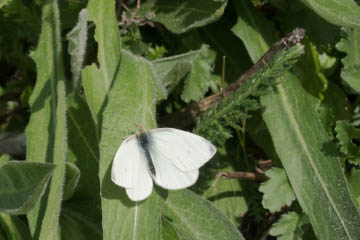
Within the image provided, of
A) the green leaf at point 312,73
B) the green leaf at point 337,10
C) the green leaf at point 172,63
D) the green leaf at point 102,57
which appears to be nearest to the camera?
the green leaf at point 102,57

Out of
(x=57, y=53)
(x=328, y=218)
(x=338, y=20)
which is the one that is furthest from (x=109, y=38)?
(x=328, y=218)

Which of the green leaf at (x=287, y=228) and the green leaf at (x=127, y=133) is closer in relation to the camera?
the green leaf at (x=127, y=133)

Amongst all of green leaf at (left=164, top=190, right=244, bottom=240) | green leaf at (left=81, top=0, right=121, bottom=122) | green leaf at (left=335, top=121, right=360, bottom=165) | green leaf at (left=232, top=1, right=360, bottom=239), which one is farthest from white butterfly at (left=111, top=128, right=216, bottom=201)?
green leaf at (left=335, top=121, right=360, bottom=165)

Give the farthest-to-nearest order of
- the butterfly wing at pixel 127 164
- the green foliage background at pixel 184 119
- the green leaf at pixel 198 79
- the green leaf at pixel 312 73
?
1. the green leaf at pixel 312 73
2. the green leaf at pixel 198 79
3. the green foliage background at pixel 184 119
4. the butterfly wing at pixel 127 164

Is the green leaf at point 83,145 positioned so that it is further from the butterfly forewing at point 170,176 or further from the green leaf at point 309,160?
the green leaf at point 309,160

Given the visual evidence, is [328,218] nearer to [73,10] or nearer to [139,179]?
[139,179]

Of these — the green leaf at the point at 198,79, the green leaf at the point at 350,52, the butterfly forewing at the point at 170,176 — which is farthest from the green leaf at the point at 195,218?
the green leaf at the point at 350,52

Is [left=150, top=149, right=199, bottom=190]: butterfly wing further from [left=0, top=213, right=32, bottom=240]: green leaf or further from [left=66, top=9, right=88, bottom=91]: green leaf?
[left=0, top=213, right=32, bottom=240]: green leaf
